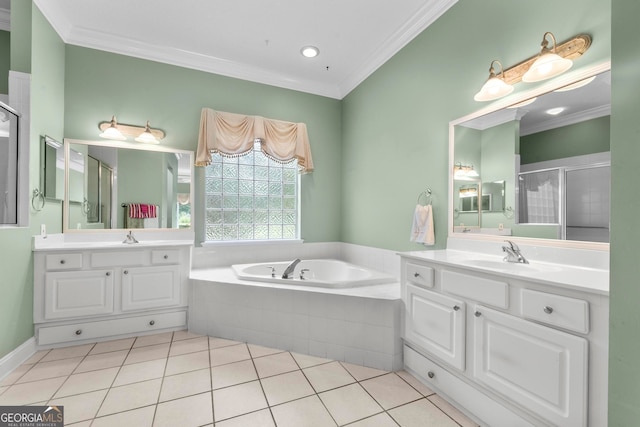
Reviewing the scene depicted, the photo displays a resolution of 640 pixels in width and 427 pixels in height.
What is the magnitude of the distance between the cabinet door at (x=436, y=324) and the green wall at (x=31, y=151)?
268 centimetres

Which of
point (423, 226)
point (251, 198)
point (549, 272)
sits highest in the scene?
point (251, 198)

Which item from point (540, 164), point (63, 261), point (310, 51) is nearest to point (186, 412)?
point (63, 261)

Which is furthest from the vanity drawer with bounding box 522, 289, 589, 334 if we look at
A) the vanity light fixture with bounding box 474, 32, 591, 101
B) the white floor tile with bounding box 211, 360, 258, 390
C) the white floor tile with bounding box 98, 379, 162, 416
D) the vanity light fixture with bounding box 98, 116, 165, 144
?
the vanity light fixture with bounding box 98, 116, 165, 144

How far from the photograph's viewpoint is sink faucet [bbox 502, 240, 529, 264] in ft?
5.37

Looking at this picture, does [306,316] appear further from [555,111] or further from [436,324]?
[555,111]

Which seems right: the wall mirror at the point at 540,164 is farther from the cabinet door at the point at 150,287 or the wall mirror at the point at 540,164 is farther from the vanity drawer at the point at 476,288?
the cabinet door at the point at 150,287

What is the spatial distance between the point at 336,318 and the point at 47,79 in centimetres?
305

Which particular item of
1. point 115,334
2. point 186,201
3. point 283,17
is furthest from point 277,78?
point 115,334

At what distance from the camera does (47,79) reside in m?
2.33

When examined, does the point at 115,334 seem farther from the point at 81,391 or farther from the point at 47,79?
the point at 47,79

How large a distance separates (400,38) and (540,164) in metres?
1.70

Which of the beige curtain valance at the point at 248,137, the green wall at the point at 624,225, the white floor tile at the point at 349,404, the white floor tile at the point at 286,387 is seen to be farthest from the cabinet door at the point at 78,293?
the green wall at the point at 624,225

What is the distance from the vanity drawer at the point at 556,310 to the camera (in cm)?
106

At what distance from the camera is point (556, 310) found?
3.70 feet
